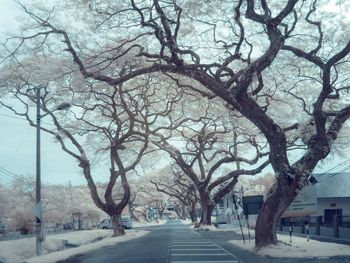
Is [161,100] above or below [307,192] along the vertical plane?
above

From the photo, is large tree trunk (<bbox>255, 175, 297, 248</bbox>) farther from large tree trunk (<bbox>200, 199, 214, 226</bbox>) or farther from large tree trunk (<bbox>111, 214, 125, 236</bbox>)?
large tree trunk (<bbox>200, 199, 214, 226</bbox>)

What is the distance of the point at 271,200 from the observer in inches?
923

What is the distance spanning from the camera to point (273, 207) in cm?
2334

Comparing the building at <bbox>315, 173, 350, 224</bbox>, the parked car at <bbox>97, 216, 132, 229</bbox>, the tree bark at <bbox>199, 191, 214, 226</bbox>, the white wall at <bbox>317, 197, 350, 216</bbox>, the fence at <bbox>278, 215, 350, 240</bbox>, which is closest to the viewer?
the fence at <bbox>278, 215, 350, 240</bbox>

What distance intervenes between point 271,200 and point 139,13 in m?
9.10

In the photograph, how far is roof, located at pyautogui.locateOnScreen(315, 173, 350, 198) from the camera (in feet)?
169

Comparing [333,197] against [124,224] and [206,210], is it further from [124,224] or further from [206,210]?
[124,224]

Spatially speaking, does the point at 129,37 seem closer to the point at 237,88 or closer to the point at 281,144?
the point at 237,88

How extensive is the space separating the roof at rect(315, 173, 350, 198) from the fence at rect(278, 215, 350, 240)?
18.2ft

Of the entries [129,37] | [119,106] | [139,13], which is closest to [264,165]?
[119,106]

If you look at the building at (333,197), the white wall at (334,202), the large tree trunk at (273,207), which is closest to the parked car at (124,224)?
the white wall at (334,202)

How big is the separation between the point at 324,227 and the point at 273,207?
15.5 meters

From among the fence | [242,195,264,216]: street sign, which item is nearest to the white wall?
the fence

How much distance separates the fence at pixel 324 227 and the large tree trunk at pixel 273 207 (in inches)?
324
